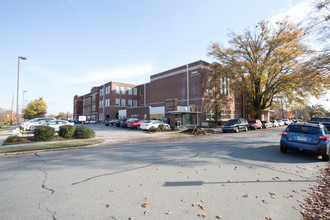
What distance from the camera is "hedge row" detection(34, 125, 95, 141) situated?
43.8 feet

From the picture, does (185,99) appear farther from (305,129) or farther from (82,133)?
(305,129)

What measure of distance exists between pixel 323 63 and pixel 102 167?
14.6 metres

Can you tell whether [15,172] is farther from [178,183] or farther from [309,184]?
[309,184]

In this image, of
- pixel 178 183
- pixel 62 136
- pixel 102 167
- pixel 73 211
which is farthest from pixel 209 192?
pixel 62 136

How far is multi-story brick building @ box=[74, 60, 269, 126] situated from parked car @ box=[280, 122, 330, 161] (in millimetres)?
16835

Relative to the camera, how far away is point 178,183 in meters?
4.61

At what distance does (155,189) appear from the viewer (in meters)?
4.23

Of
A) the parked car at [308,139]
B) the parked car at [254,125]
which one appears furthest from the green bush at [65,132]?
the parked car at [254,125]

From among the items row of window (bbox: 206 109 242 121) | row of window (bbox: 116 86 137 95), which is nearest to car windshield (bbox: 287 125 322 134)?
row of window (bbox: 206 109 242 121)

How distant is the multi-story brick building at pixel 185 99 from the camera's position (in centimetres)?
3144

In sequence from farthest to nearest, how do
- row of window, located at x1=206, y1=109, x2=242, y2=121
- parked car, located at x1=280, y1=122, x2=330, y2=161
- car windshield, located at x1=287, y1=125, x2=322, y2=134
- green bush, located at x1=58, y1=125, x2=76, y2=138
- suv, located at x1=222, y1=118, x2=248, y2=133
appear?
row of window, located at x1=206, y1=109, x2=242, y2=121, suv, located at x1=222, y1=118, x2=248, y2=133, green bush, located at x1=58, y1=125, x2=76, y2=138, car windshield, located at x1=287, y1=125, x2=322, y2=134, parked car, located at x1=280, y1=122, x2=330, y2=161

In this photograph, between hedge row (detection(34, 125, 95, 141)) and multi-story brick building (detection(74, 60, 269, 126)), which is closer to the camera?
hedge row (detection(34, 125, 95, 141))

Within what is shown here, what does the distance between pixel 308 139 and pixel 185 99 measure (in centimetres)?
2808

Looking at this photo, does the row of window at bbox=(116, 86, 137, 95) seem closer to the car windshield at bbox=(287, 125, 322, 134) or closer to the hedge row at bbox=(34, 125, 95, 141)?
the hedge row at bbox=(34, 125, 95, 141)
